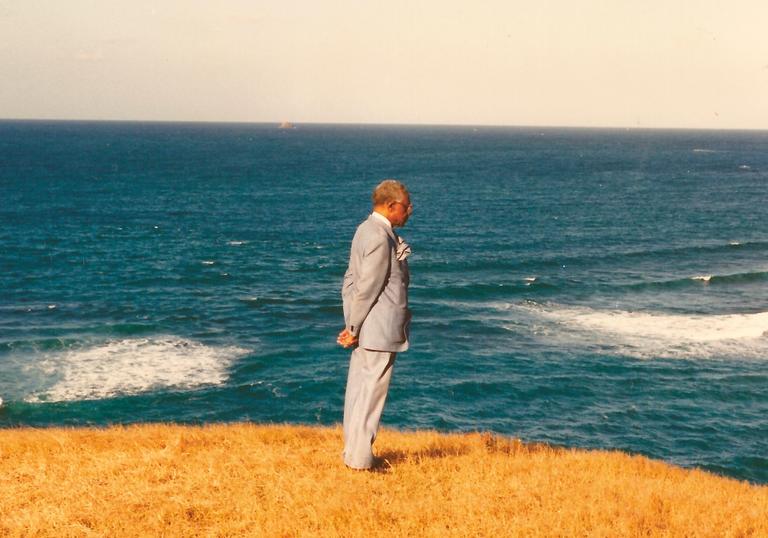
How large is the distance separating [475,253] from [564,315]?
17.5 metres

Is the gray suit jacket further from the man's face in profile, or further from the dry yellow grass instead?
the dry yellow grass

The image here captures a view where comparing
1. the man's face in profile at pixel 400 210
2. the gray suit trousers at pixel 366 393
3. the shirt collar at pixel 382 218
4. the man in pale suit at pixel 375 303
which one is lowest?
the gray suit trousers at pixel 366 393

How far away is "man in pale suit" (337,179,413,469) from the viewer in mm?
6891

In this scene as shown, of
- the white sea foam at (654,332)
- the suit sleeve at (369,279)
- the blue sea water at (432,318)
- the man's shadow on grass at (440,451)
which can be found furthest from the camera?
the white sea foam at (654,332)

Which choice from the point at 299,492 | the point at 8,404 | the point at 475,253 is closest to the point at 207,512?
the point at 299,492

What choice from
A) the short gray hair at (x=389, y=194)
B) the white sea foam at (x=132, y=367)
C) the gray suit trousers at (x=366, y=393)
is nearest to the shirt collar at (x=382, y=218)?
the short gray hair at (x=389, y=194)

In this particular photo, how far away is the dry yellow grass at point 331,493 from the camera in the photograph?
250 inches

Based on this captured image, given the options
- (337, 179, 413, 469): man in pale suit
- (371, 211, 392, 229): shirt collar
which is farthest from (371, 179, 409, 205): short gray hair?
(371, 211, 392, 229): shirt collar

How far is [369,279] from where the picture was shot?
6.88m

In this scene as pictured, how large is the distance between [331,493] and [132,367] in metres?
26.9

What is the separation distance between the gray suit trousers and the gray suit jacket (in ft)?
0.59

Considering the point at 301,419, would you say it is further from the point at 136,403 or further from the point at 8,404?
the point at 8,404

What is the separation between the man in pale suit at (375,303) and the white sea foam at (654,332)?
2927 cm

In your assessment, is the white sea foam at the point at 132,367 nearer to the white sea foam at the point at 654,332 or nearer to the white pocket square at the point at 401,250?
the white sea foam at the point at 654,332
